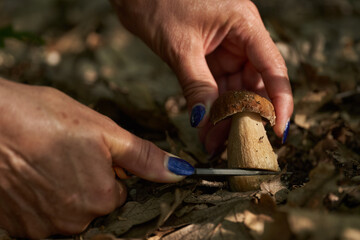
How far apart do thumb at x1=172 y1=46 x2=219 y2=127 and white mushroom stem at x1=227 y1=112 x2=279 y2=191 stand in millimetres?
253

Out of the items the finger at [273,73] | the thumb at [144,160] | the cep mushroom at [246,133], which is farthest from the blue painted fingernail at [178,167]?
the finger at [273,73]

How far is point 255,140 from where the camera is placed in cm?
223

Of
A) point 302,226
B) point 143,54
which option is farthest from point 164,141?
point 143,54

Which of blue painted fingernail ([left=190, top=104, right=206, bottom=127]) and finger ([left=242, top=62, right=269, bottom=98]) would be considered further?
finger ([left=242, top=62, right=269, bottom=98])

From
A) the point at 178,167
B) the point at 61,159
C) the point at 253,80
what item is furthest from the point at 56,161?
the point at 253,80

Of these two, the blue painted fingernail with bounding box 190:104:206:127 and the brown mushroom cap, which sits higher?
the brown mushroom cap

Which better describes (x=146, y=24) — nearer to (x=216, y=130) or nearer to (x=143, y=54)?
(x=216, y=130)

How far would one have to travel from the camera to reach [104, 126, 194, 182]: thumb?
1921mm

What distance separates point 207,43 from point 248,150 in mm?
1240

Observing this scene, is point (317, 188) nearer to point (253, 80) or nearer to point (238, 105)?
point (238, 105)

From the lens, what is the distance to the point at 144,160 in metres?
1.95

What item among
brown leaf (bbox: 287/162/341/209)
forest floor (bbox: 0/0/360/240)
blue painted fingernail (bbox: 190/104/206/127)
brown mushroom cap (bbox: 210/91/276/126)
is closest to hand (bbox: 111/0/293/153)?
blue painted fingernail (bbox: 190/104/206/127)

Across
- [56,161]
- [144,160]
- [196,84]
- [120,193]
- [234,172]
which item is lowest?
[120,193]

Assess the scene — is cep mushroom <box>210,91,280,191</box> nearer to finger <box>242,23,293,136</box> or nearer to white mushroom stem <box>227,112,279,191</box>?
white mushroom stem <box>227,112,279,191</box>
